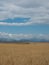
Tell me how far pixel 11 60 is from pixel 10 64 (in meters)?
0.43


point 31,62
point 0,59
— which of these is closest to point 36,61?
point 31,62

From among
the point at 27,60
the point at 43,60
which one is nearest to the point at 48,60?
the point at 43,60

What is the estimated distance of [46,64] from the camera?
21.4ft

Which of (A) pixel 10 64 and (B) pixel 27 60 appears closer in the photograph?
(A) pixel 10 64

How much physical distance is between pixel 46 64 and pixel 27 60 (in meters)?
0.72

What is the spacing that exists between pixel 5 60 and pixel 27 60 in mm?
690

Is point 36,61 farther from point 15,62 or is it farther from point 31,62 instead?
point 15,62

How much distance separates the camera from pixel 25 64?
6.60 metres

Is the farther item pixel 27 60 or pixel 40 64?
pixel 27 60

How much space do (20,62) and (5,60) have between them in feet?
1.58

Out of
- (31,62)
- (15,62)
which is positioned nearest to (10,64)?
(15,62)

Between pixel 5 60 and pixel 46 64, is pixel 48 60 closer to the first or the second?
pixel 46 64

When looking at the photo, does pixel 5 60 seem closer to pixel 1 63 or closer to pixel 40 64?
pixel 1 63

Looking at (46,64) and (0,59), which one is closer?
(46,64)
